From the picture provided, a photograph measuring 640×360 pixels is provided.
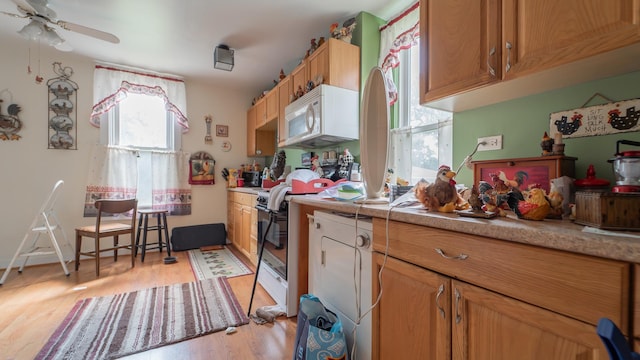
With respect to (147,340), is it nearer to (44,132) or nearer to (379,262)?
(379,262)

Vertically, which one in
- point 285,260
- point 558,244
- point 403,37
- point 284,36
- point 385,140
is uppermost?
point 284,36

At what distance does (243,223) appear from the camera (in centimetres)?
325

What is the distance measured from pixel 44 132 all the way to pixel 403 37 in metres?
4.06

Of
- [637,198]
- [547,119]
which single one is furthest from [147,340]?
[547,119]

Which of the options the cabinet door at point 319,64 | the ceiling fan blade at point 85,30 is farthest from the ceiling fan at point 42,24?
the cabinet door at point 319,64

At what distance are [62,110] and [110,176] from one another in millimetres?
919

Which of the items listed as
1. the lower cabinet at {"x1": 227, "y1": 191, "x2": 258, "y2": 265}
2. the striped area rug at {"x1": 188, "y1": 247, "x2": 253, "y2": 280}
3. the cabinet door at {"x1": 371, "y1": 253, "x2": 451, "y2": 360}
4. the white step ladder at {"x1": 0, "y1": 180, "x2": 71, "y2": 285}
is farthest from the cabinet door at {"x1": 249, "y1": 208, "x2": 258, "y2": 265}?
the cabinet door at {"x1": 371, "y1": 253, "x2": 451, "y2": 360}

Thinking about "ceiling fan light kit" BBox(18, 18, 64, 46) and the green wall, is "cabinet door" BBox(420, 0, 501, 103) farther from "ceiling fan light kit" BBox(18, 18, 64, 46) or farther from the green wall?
"ceiling fan light kit" BBox(18, 18, 64, 46)

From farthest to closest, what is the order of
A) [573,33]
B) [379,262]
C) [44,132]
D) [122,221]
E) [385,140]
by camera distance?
[122,221], [44,132], [385,140], [379,262], [573,33]

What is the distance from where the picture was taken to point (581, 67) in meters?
0.91

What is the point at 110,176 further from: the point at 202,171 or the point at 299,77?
the point at 299,77

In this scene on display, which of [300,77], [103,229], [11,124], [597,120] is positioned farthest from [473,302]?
[11,124]

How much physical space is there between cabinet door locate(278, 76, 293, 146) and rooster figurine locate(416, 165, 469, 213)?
2.14 meters

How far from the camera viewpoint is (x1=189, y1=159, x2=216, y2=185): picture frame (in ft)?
12.6
